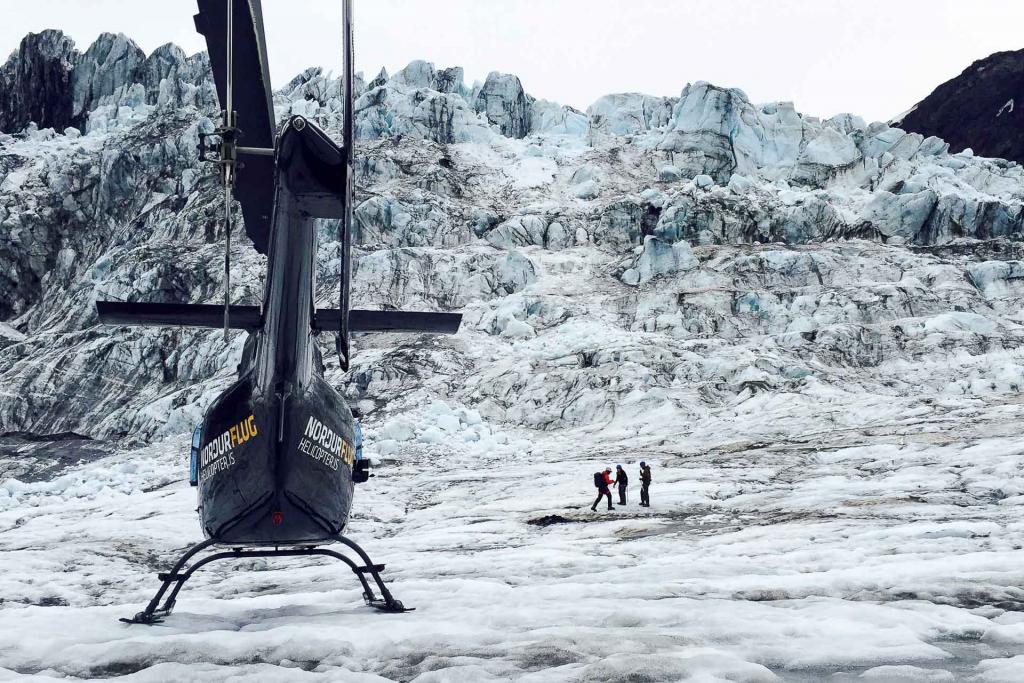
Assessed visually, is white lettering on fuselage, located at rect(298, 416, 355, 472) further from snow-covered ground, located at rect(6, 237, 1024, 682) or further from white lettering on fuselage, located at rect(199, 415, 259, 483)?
snow-covered ground, located at rect(6, 237, 1024, 682)

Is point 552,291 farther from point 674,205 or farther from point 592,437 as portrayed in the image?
point 592,437

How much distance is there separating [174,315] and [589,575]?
16.7 ft

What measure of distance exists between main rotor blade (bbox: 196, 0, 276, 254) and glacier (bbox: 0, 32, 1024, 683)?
412 cm

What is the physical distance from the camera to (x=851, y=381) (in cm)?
2783

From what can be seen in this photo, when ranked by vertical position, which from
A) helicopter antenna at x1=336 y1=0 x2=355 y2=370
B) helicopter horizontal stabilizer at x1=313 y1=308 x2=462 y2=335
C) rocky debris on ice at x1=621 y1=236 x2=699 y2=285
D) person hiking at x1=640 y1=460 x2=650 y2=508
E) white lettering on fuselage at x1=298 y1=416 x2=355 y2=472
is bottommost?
person hiking at x1=640 y1=460 x2=650 y2=508

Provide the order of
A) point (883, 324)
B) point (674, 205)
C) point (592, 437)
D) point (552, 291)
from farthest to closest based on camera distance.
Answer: point (674, 205) < point (552, 291) < point (883, 324) < point (592, 437)

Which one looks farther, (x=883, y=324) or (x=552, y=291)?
(x=552, y=291)

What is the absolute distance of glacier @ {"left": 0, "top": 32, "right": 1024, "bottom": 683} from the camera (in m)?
5.88

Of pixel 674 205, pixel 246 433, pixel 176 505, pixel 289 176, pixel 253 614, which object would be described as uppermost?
pixel 674 205

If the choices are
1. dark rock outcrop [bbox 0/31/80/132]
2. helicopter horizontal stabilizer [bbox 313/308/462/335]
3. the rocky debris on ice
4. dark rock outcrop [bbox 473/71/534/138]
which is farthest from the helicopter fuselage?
dark rock outcrop [bbox 0/31/80/132]

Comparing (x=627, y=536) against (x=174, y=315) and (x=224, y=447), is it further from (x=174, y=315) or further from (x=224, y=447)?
(x=174, y=315)

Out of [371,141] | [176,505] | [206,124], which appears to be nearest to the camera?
[176,505]

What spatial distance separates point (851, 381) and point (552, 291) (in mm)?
14416

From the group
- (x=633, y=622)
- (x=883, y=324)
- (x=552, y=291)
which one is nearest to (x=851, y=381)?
(x=883, y=324)
